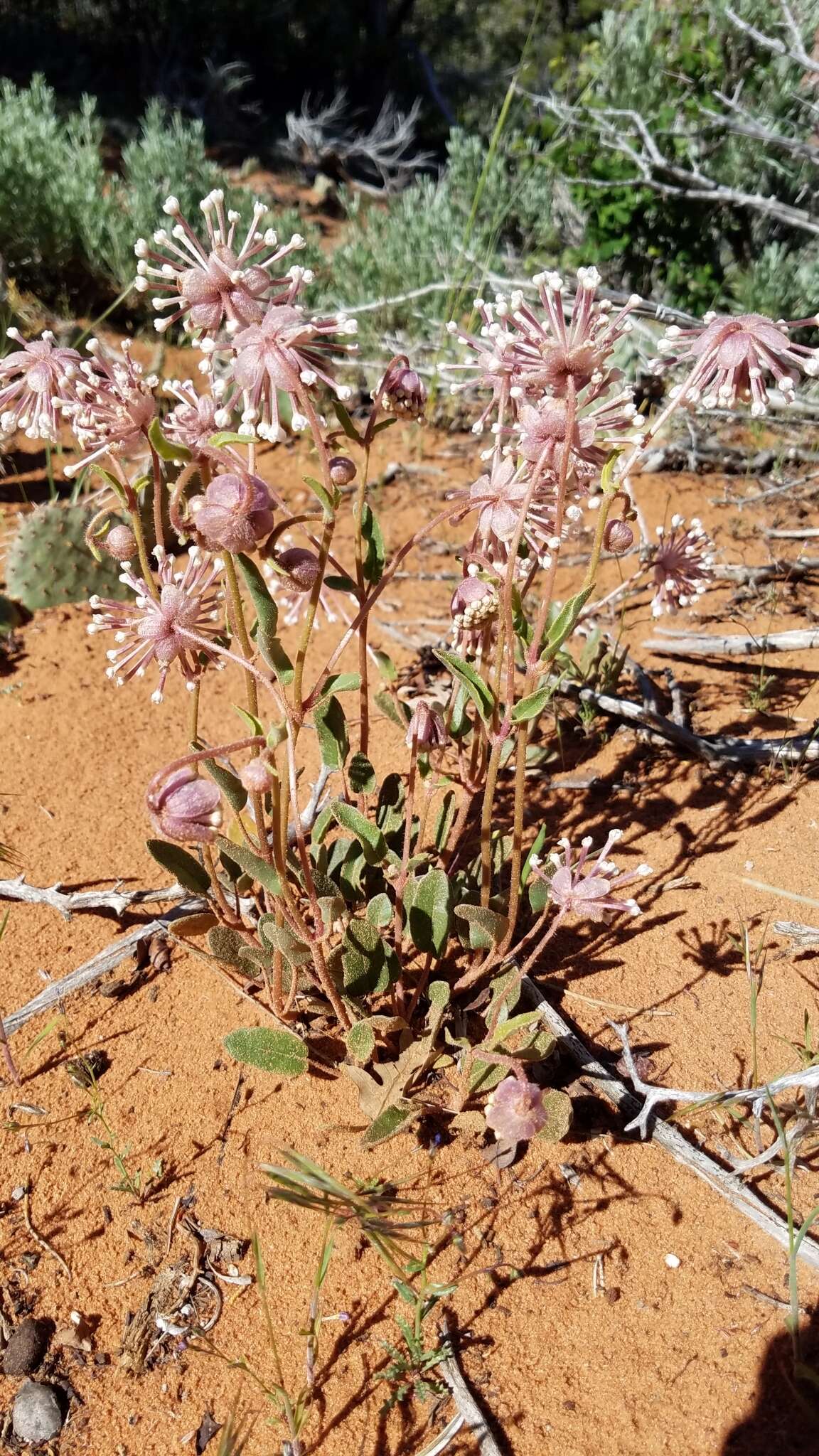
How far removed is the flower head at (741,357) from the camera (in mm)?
1573

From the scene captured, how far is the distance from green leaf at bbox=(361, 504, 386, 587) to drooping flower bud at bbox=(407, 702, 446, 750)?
0.27 metres

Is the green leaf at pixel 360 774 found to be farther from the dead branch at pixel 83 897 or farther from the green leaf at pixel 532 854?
the dead branch at pixel 83 897

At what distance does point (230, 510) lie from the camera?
156cm

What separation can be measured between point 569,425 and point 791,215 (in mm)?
3974

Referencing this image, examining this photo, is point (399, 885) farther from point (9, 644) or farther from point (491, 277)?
point (491, 277)

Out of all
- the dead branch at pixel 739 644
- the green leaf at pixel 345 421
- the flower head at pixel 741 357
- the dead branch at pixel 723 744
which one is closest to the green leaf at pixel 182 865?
the green leaf at pixel 345 421

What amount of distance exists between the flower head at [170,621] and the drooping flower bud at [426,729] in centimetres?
43

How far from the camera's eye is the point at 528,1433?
159 centimetres

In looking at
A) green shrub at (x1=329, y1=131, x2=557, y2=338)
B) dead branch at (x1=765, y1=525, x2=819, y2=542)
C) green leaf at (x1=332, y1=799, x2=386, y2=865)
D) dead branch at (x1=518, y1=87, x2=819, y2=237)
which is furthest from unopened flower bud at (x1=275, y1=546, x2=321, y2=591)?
green shrub at (x1=329, y1=131, x2=557, y2=338)

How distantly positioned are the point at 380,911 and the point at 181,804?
0.55 metres

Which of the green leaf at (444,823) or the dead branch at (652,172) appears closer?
the green leaf at (444,823)

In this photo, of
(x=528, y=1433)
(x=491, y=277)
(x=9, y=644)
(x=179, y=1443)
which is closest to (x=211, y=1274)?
(x=179, y=1443)

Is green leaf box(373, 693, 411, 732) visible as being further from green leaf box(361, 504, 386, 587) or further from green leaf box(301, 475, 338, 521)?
green leaf box(301, 475, 338, 521)

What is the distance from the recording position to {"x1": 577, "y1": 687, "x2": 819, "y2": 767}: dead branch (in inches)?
106
